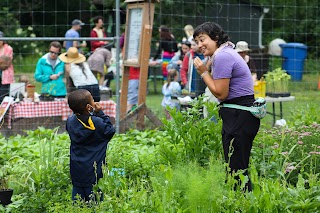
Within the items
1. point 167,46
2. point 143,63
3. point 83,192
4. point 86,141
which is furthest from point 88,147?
point 167,46

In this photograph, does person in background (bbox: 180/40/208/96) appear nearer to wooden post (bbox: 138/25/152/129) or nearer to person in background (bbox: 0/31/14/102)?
wooden post (bbox: 138/25/152/129)

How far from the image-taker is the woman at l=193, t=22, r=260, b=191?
637 cm

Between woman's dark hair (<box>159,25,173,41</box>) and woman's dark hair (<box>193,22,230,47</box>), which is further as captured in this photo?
woman's dark hair (<box>159,25,173,41</box>)

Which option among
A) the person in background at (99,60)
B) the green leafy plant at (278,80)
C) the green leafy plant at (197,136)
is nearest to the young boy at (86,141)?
the green leafy plant at (197,136)

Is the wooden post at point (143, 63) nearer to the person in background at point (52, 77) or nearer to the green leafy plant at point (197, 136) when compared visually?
the person in background at point (52, 77)

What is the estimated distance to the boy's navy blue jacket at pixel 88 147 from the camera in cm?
657

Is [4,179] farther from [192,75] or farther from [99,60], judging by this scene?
[99,60]

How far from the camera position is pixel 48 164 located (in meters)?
7.63

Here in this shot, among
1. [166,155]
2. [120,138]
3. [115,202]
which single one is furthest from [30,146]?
[115,202]

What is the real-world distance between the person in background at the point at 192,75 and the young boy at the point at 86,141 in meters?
4.63

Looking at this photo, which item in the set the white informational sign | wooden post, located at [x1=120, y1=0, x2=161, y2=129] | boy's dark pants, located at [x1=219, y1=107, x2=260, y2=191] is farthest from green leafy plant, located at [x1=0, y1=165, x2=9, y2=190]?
the white informational sign

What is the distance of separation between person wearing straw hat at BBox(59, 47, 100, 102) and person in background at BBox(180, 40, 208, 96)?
4.58 feet

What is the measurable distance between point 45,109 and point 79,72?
785mm

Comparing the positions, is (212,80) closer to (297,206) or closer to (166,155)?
(166,155)
